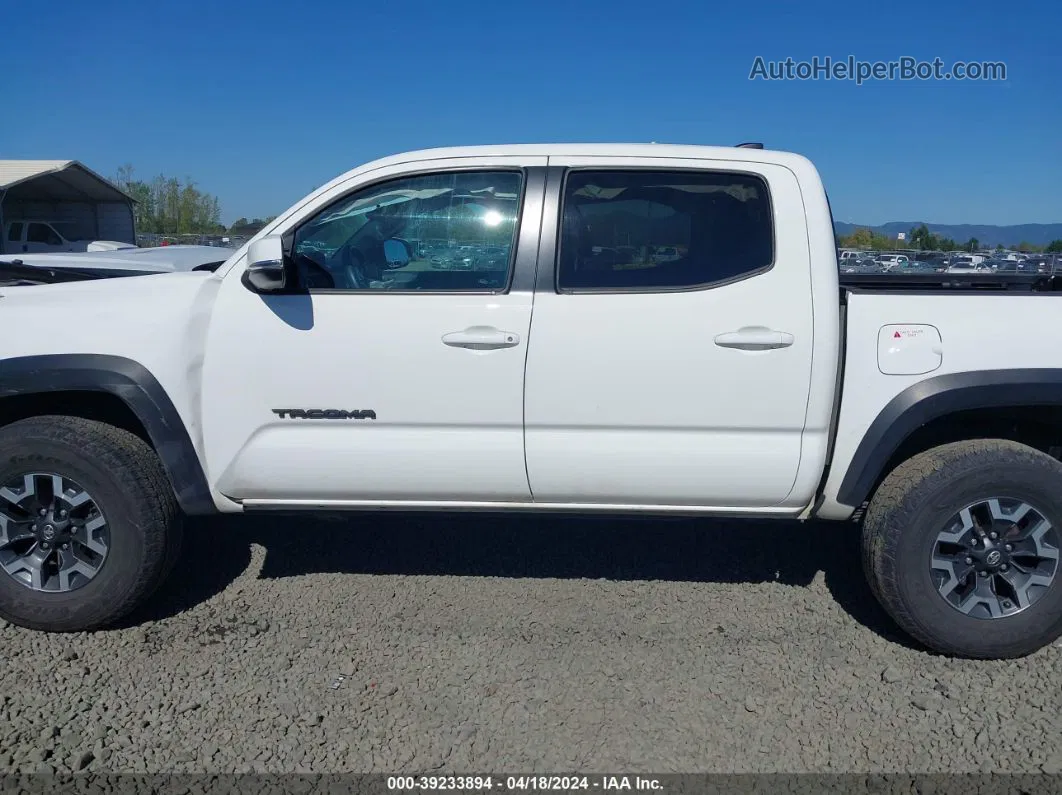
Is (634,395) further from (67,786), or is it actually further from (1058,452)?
(67,786)

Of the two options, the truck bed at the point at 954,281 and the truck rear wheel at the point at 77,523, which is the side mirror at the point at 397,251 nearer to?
the truck rear wheel at the point at 77,523

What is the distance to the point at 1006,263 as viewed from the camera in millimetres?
7199

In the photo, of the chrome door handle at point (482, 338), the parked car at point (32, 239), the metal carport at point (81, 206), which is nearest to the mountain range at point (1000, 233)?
the chrome door handle at point (482, 338)

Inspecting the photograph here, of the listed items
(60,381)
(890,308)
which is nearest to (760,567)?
(890,308)

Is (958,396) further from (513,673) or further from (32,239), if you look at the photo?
(32,239)

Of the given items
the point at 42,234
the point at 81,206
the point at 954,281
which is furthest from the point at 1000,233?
the point at 81,206

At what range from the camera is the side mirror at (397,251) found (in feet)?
11.9

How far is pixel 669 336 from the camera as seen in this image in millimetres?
3242

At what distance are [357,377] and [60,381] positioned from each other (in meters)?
1.15

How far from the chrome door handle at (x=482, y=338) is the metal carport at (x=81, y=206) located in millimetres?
26160

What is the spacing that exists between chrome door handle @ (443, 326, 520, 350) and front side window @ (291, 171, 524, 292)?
0.19m

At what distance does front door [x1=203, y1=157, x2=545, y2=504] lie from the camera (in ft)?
A: 10.8

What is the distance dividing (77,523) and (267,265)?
4.29 ft

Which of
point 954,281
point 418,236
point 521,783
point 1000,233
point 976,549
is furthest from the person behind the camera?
point 1000,233
